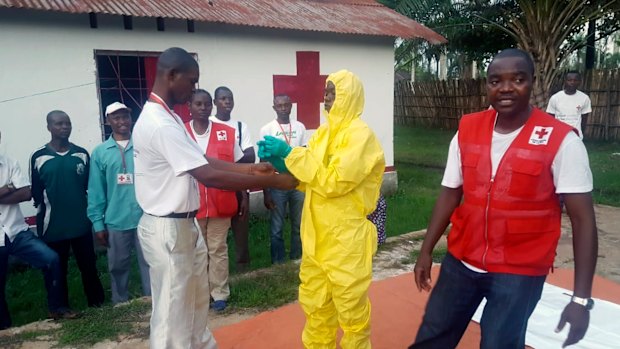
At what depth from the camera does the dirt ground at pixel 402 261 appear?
3.23 metres

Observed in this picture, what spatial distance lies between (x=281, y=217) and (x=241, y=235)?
1.97 ft

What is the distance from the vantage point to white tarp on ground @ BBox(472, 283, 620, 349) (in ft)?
9.89

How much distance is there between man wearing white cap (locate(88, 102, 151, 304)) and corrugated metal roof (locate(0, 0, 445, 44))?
65.6 inches

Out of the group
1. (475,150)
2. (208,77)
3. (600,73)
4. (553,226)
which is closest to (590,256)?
(553,226)

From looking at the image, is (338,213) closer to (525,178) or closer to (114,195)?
(525,178)

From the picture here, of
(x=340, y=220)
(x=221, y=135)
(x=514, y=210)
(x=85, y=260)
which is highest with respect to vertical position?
(x=221, y=135)

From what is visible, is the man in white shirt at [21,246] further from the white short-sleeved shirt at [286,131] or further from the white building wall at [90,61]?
the white short-sleeved shirt at [286,131]

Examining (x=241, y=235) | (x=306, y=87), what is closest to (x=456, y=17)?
(x=306, y=87)

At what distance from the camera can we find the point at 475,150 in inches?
80.8

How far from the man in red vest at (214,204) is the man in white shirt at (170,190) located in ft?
3.96

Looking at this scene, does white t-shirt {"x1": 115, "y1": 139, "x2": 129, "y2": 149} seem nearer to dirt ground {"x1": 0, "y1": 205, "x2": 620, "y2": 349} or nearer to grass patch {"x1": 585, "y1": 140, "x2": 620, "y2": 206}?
dirt ground {"x1": 0, "y1": 205, "x2": 620, "y2": 349}

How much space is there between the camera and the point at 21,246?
359 centimetres

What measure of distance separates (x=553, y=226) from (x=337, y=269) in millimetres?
1068

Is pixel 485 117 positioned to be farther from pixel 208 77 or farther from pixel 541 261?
pixel 208 77
